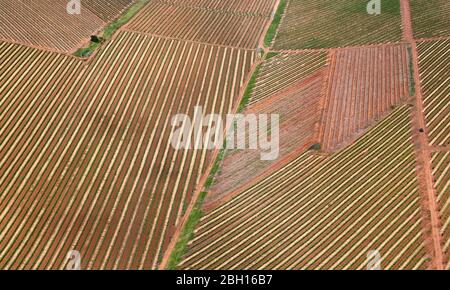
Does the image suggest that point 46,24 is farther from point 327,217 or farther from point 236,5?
point 327,217

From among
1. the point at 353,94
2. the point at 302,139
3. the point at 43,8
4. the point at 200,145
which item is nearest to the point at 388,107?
the point at 353,94

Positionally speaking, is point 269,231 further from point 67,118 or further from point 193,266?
point 67,118

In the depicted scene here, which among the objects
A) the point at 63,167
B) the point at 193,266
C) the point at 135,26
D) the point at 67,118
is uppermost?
the point at 135,26

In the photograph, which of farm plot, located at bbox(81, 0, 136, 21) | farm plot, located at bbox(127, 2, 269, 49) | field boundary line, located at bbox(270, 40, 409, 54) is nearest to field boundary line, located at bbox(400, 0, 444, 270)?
field boundary line, located at bbox(270, 40, 409, 54)

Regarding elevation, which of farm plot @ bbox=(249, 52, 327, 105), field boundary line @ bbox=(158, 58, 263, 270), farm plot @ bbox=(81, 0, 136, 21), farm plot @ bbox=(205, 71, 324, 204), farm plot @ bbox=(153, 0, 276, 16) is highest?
farm plot @ bbox=(153, 0, 276, 16)

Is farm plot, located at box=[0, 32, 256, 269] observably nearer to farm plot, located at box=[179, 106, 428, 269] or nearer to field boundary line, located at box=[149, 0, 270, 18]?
farm plot, located at box=[179, 106, 428, 269]

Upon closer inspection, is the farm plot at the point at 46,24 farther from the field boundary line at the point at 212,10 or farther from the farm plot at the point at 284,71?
the farm plot at the point at 284,71

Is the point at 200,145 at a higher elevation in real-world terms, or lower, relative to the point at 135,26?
lower

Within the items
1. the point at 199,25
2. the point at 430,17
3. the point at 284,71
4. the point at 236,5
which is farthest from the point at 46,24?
the point at 430,17
